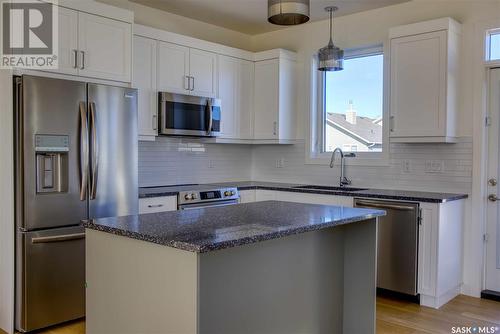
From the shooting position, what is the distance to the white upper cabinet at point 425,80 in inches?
152

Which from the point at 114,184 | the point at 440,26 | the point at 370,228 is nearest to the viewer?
the point at 370,228

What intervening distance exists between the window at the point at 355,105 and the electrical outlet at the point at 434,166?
550 mm

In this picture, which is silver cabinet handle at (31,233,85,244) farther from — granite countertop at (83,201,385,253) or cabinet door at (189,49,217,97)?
cabinet door at (189,49,217,97)

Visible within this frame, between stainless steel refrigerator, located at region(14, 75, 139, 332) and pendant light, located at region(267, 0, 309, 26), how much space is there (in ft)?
5.30

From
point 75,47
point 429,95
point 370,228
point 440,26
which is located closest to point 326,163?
point 429,95

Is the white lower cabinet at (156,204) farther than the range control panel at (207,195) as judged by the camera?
No

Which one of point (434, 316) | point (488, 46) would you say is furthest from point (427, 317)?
point (488, 46)

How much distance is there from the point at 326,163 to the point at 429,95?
4.55 ft

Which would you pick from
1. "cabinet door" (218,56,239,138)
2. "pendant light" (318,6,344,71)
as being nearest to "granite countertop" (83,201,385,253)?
"pendant light" (318,6,344,71)

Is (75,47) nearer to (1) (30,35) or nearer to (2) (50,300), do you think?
(1) (30,35)

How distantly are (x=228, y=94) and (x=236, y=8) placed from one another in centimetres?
88

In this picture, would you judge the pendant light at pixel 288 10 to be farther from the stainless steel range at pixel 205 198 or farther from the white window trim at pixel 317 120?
the white window trim at pixel 317 120

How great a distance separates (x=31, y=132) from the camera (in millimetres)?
3031

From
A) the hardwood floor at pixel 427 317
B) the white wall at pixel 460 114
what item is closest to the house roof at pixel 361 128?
the white wall at pixel 460 114
